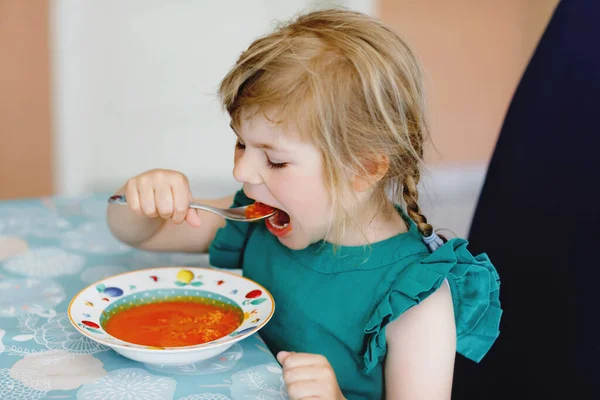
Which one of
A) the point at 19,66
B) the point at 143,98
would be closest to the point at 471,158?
the point at 143,98

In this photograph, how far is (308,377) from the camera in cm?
73

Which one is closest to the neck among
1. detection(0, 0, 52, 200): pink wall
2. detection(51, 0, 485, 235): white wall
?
detection(51, 0, 485, 235): white wall

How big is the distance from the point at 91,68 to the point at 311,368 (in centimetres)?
250

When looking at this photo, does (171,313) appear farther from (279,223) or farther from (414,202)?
(414,202)

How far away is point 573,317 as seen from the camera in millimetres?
950

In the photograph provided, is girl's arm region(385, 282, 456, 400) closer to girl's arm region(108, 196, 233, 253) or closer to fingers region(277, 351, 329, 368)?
fingers region(277, 351, 329, 368)

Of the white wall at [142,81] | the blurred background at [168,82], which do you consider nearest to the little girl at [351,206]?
the blurred background at [168,82]

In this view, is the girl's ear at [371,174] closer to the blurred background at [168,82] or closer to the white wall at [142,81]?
the blurred background at [168,82]

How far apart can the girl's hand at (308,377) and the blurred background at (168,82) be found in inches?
79.4

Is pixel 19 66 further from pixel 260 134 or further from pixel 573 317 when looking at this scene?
pixel 573 317

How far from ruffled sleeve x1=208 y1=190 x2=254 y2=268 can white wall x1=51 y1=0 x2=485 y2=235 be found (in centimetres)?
178

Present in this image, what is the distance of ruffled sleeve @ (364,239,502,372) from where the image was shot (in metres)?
0.88

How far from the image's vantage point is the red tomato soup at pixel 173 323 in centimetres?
79

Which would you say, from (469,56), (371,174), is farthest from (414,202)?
(469,56)
